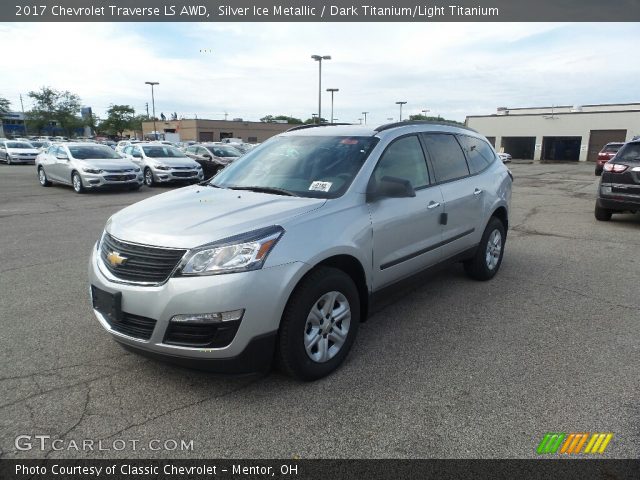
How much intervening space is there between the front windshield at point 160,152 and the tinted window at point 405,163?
582 inches

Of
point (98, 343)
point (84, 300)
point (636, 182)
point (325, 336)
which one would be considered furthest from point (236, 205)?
point (636, 182)

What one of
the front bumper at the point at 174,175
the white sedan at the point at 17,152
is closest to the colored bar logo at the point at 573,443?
the front bumper at the point at 174,175

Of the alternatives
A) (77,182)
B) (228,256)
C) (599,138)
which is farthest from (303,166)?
(599,138)

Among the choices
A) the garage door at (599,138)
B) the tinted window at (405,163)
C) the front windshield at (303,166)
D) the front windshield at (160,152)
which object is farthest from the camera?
the garage door at (599,138)

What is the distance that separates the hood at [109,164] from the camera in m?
14.1

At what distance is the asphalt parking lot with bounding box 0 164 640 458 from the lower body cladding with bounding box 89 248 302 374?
10.6 inches

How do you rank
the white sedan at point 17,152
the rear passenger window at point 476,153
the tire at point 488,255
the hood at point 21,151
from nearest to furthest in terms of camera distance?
the rear passenger window at point 476,153, the tire at point 488,255, the hood at point 21,151, the white sedan at point 17,152

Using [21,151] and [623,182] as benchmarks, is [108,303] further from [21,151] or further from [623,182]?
[21,151]

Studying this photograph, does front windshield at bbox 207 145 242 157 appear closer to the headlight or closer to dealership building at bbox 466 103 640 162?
the headlight

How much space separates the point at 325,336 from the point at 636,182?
813 cm

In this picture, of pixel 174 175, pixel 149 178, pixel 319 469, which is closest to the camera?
pixel 319 469

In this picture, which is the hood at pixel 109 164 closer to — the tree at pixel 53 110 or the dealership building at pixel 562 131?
the dealership building at pixel 562 131

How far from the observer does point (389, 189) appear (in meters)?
3.48

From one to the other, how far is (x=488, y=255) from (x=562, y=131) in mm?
50972
